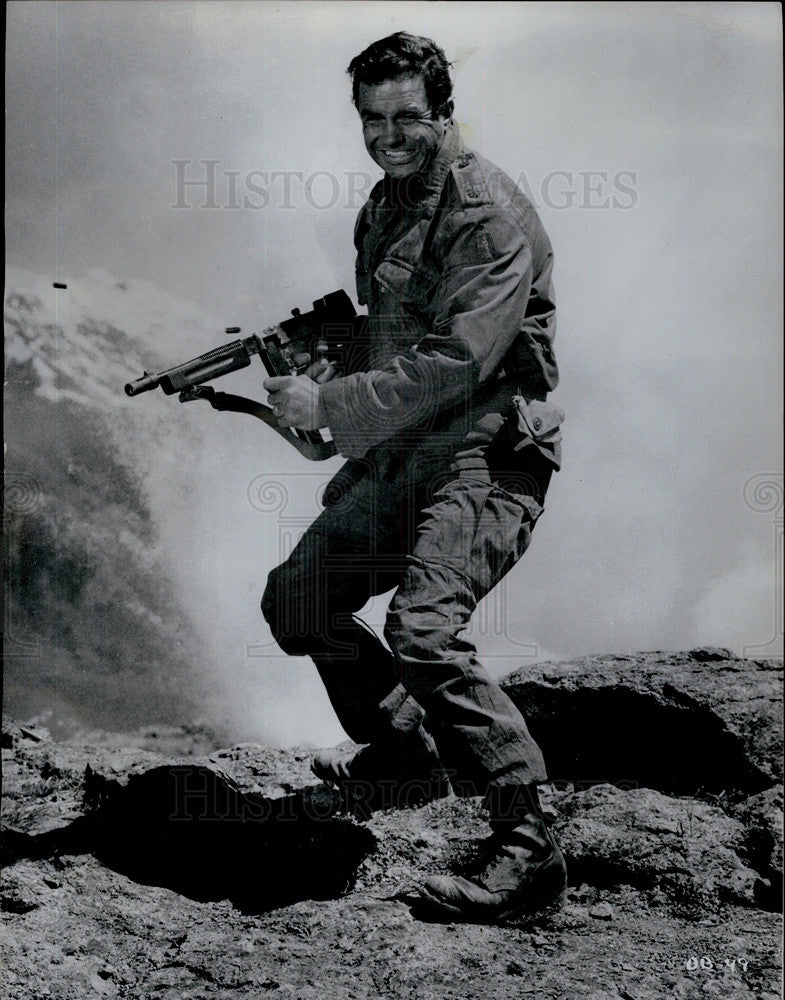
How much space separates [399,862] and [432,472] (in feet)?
3.73

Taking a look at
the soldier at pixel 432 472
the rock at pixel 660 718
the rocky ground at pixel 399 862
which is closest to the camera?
the rocky ground at pixel 399 862

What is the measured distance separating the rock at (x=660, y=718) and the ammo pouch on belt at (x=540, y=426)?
28.3 inches

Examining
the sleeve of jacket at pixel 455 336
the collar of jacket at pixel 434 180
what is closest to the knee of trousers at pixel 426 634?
the sleeve of jacket at pixel 455 336

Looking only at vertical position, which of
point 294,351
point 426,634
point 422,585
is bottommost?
point 426,634

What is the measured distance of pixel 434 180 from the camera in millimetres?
3395

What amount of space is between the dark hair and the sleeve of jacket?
0.39 meters

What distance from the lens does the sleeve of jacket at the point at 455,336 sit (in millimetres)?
3244

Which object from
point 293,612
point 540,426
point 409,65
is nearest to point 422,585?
point 293,612

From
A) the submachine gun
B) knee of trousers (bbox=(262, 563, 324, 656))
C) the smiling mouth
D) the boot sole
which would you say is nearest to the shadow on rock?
the boot sole

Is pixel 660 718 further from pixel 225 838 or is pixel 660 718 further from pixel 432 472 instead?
pixel 225 838

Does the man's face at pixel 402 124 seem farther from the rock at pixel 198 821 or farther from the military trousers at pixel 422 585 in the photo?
the rock at pixel 198 821

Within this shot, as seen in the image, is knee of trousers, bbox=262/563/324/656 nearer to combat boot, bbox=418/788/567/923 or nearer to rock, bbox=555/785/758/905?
combat boot, bbox=418/788/567/923

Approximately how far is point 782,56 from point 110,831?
314 cm

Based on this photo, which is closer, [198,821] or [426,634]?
[426,634]
